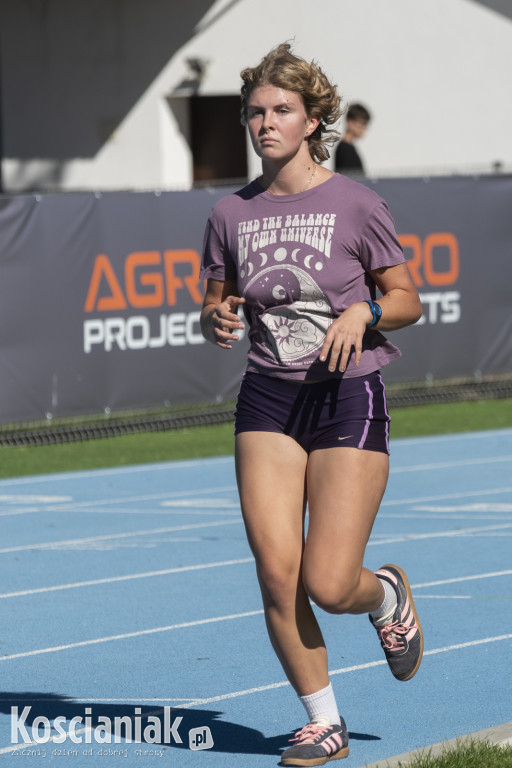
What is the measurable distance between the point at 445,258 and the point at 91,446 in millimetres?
4981

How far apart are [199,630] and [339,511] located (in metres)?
2.47

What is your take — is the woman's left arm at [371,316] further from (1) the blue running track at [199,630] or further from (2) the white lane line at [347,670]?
(2) the white lane line at [347,670]

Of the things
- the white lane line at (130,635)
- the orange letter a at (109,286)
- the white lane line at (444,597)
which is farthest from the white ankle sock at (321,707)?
the orange letter a at (109,286)

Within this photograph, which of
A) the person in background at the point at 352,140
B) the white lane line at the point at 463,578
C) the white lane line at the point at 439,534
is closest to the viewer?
the white lane line at the point at 463,578

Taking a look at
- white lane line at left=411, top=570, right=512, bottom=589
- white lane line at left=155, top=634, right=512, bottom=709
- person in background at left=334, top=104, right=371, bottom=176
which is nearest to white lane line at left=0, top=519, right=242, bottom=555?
white lane line at left=411, top=570, right=512, bottom=589

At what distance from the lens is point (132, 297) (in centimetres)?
1481

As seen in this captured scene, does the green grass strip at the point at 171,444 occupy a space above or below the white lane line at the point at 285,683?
below

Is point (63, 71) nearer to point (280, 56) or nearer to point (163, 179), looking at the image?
point (163, 179)

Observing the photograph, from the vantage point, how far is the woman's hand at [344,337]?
15.3ft

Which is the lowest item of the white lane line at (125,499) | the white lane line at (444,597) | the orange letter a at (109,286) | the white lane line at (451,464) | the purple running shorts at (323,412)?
the white lane line at (451,464)

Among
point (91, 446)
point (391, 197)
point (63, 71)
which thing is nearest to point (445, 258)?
point (391, 197)

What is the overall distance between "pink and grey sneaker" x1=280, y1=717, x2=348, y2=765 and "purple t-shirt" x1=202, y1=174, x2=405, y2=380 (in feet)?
3.82

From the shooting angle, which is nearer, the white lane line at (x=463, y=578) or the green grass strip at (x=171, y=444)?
the white lane line at (x=463, y=578)

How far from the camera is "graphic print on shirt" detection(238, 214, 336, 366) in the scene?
487 centimetres
